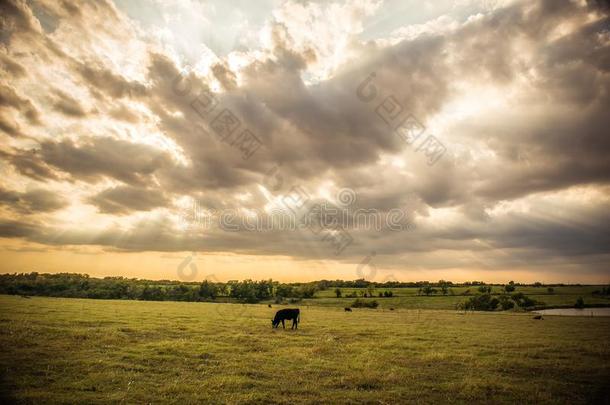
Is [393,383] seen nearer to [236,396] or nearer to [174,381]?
[236,396]

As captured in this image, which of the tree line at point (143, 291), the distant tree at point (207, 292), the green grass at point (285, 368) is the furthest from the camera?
the distant tree at point (207, 292)

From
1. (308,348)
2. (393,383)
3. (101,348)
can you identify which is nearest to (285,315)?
(308,348)

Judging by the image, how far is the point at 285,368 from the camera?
1611 cm

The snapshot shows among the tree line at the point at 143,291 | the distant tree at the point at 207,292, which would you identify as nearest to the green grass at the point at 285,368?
the tree line at the point at 143,291

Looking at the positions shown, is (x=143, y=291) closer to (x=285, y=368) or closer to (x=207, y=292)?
(x=207, y=292)

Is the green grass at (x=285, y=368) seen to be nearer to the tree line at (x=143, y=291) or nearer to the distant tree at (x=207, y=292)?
the tree line at (x=143, y=291)

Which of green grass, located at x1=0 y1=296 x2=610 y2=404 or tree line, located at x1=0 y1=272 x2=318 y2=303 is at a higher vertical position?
green grass, located at x1=0 y1=296 x2=610 y2=404

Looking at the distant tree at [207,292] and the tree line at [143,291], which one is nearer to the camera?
the tree line at [143,291]

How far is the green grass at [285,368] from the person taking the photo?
12586 mm

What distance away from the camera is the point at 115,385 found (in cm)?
1310

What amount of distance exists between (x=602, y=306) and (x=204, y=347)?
119963 millimetres

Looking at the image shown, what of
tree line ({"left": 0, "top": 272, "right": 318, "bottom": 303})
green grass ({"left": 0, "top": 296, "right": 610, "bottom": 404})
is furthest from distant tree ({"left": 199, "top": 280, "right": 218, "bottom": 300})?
green grass ({"left": 0, "top": 296, "right": 610, "bottom": 404})

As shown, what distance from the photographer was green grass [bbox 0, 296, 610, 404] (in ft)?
41.3

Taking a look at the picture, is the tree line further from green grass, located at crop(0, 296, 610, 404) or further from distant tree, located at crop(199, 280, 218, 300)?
green grass, located at crop(0, 296, 610, 404)
